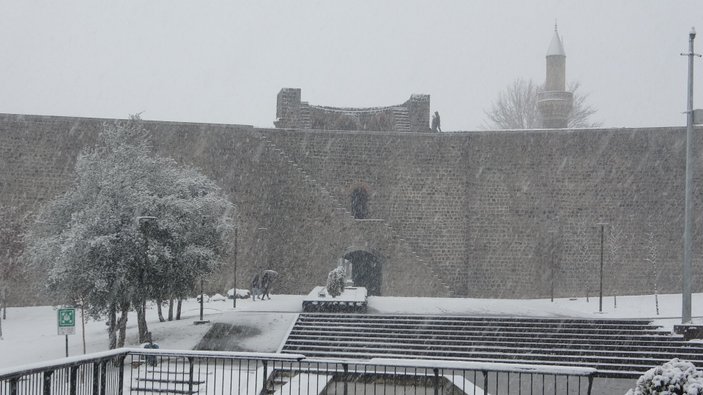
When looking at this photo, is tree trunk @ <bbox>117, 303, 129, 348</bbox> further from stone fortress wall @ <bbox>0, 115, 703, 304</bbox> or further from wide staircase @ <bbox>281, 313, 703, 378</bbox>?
stone fortress wall @ <bbox>0, 115, 703, 304</bbox>

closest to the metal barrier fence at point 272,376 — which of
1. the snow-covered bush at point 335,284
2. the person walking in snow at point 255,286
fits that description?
the snow-covered bush at point 335,284

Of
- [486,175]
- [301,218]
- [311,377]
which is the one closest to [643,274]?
[486,175]

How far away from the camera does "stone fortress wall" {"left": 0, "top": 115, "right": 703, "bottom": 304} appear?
79.8ft

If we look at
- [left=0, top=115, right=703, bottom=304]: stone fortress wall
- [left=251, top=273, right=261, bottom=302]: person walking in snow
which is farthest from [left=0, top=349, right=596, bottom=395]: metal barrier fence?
[left=0, top=115, right=703, bottom=304]: stone fortress wall

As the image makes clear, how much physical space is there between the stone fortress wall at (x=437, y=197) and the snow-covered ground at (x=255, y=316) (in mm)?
1495

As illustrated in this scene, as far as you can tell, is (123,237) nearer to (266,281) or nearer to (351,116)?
(266,281)

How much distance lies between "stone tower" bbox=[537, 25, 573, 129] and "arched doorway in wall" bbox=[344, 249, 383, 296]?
14.0 m

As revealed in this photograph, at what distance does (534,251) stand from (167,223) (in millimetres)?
13838

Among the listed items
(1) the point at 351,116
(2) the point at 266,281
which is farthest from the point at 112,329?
(1) the point at 351,116

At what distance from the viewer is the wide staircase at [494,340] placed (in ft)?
→ 48.9

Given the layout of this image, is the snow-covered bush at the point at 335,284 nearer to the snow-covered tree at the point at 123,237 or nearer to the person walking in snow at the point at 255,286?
the snow-covered tree at the point at 123,237

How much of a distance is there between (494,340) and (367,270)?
1037 centimetres

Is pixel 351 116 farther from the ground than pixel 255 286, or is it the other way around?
pixel 351 116

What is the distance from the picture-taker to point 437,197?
2622 centimetres
